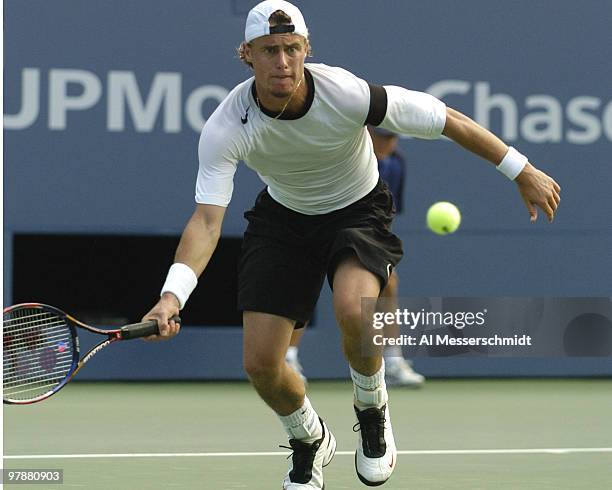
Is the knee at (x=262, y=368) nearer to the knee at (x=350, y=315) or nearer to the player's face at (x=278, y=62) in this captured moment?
the knee at (x=350, y=315)

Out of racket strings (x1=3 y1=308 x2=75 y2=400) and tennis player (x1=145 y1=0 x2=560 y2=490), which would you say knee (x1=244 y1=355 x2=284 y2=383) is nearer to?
tennis player (x1=145 y1=0 x2=560 y2=490)

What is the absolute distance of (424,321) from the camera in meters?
8.80

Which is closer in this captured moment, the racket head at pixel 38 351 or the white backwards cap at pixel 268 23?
the racket head at pixel 38 351

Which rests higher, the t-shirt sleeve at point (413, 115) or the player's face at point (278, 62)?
the player's face at point (278, 62)

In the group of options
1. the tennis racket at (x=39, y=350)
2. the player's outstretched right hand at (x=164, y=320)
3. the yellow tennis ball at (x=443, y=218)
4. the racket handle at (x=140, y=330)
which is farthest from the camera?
the yellow tennis ball at (x=443, y=218)

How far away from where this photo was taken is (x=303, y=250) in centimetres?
502

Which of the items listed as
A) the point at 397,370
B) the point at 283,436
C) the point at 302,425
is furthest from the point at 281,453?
the point at 397,370

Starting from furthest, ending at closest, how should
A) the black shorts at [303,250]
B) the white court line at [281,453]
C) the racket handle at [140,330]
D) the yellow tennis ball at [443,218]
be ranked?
the yellow tennis ball at [443,218] < the white court line at [281,453] < the black shorts at [303,250] < the racket handle at [140,330]

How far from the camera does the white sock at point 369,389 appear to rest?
16.1ft

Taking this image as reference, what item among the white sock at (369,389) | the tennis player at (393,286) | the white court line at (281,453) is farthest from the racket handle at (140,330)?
the tennis player at (393,286)

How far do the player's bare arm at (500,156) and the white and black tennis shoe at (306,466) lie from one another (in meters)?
1.09

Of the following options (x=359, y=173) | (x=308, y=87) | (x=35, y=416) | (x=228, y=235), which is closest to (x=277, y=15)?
(x=308, y=87)

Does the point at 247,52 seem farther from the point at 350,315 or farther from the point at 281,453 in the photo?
the point at 281,453

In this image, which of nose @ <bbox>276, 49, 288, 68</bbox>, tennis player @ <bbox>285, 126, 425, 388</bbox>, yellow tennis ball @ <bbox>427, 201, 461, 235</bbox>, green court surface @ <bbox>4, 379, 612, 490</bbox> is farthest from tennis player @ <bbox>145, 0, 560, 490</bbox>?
yellow tennis ball @ <bbox>427, 201, 461, 235</bbox>
